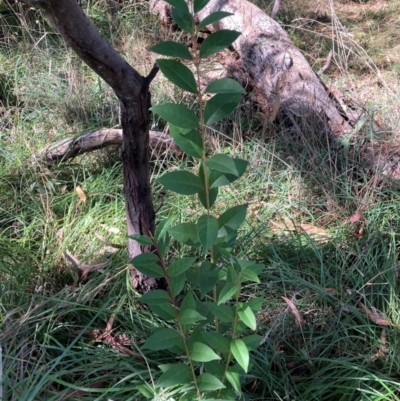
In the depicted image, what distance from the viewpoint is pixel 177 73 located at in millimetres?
1006

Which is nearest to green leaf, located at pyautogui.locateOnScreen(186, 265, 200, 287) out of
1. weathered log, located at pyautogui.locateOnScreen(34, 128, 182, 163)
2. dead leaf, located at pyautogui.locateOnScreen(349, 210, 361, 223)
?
dead leaf, located at pyautogui.locateOnScreen(349, 210, 361, 223)

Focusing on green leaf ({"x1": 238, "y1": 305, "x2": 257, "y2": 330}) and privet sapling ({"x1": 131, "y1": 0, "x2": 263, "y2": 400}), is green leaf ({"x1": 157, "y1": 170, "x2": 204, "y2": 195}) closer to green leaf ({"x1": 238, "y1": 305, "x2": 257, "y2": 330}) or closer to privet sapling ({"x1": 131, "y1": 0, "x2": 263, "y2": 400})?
privet sapling ({"x1": 131, "y1": 0, "x2": 263, "y2": 400})

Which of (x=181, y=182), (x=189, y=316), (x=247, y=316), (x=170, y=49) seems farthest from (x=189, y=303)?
(x=170, y=49)

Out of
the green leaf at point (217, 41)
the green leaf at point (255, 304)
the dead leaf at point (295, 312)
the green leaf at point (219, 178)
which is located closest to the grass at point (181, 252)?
the dead leaf at point (295, 312)

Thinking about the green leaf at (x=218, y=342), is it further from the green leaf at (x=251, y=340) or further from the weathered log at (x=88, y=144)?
the weathered log at (x=88, y=144)

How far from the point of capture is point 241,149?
2684mm

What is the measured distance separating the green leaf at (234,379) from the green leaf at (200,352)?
0.09m

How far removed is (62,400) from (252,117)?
6.37ft

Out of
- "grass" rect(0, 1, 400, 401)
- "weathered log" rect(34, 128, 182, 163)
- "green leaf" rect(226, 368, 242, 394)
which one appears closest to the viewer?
"green leaf" rect(226, 368, 242, 394)

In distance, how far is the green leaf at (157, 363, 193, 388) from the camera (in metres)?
1.15

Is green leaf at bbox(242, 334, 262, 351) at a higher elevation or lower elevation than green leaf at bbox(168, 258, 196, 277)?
lower

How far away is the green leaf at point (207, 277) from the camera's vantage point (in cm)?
112

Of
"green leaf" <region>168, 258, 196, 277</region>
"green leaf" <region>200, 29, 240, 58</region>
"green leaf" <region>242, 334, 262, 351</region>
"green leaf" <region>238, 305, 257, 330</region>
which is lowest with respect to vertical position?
"green leaf" <region>242, 334, 262, 351</region>

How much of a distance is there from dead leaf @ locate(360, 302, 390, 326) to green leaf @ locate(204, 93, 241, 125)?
1.11 metres
